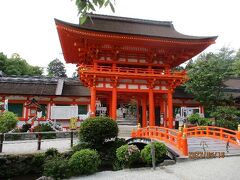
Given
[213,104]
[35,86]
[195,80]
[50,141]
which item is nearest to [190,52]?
[195,80]

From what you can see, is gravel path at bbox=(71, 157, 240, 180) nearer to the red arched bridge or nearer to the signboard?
the red arched bridge

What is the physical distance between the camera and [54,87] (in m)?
28.1

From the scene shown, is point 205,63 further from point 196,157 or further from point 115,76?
point 196,157

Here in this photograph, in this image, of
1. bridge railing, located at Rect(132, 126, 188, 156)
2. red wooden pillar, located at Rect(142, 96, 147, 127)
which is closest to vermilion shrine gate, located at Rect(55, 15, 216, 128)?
red wooden pillar, located at Rect(142, 96, 147, 127)

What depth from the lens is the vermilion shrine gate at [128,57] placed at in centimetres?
1980

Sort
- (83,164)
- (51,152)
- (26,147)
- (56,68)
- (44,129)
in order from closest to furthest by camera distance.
Answer: (83,164), (51,152), (26,147), (44,129), (56,68)

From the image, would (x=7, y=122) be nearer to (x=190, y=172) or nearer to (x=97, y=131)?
(x=97, y=131)

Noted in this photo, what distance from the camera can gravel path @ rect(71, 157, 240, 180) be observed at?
31.5ft

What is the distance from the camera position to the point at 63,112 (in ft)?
68.4

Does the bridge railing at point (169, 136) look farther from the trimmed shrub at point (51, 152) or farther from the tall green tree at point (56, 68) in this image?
the tall green tree at point (56, 68)

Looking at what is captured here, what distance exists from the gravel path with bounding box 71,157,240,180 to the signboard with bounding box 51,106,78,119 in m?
10.2

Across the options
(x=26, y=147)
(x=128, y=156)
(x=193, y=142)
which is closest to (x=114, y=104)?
(x=193, y=142)

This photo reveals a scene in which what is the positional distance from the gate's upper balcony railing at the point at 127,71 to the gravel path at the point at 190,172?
1016 cm

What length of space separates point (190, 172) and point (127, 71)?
12249mm
